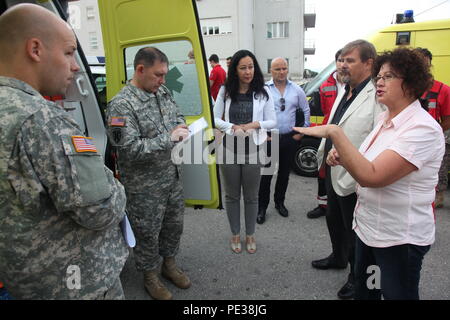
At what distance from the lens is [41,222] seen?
3.57ft

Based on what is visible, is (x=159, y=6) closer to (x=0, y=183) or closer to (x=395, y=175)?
(x=0, y=183)

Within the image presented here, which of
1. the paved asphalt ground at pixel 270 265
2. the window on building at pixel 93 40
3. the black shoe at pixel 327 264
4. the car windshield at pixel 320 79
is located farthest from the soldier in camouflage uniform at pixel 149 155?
the window on building at pixel 93 40

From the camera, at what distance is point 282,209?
12.4ft

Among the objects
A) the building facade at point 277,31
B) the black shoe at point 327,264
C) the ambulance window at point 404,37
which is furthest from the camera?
the building facade at point 277,31

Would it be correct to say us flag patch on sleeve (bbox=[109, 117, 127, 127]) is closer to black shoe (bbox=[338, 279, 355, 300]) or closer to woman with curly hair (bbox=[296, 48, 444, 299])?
woman with curly hair (bbox=[296, 48, 444, 299])

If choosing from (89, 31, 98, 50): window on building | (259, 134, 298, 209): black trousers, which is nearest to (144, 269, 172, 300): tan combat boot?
(259, 134, 298, 209): black trousers

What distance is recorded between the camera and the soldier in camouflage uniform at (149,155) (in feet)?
6.49

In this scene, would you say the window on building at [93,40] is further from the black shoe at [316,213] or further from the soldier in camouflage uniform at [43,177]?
the soldier in camouflage uniform at [43,177]

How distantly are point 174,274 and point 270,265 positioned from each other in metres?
0.88

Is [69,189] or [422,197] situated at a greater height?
[69,189]

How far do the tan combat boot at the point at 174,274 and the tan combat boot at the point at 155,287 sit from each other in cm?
13

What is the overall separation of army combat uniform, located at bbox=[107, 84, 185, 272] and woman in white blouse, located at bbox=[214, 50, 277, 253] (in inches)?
25.2
